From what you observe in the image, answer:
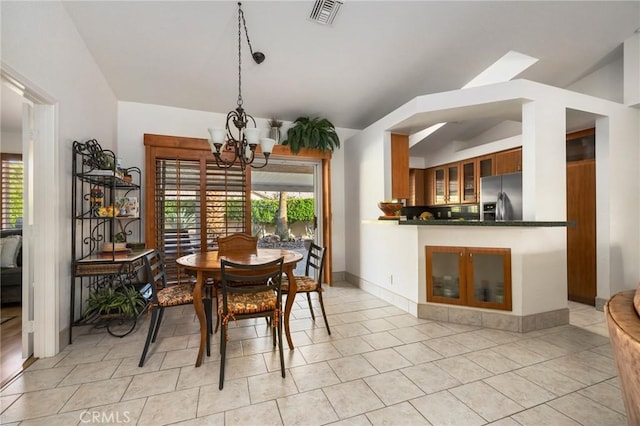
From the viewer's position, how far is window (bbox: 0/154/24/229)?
178 inches

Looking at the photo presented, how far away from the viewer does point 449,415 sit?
160 centimetres

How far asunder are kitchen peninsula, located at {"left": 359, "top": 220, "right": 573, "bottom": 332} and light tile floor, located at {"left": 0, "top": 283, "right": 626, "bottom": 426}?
189mm

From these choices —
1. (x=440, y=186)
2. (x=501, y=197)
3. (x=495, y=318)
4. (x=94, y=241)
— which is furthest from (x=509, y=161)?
(x=94, y=241)

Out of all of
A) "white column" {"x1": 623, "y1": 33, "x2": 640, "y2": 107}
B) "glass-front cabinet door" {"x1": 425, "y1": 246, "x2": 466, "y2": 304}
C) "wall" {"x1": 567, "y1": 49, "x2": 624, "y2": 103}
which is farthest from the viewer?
"wall" {"x1": 567, "y1": 49, "x2": 624, "y2": 103}

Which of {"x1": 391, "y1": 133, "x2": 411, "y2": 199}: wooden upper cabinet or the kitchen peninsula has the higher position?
{"x1": 391, "y1": 133, "x2": 411, "y2": 199}: wooden upper cabinet

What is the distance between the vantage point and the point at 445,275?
3012 millimetres

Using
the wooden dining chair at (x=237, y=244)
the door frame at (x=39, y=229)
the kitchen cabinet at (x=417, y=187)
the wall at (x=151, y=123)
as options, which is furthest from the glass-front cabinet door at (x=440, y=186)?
the door frame at (x=39, y=229)

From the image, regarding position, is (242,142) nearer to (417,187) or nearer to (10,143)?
(417,187)

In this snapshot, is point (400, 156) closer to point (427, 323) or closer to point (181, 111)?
point (427, 323)

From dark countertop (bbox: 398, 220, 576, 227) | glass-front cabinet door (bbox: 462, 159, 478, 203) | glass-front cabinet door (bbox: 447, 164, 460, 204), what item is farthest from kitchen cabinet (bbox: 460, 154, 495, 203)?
dark countertop (bbox: 398, 220, 576, 227)

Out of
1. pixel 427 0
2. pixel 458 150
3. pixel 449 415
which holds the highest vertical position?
pixel 427 0

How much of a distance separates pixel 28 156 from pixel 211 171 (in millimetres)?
1949

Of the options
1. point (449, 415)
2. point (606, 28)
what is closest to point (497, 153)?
point (606, 28)

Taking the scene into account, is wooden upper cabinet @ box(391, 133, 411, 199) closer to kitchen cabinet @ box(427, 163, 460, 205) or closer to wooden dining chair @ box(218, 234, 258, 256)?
wooden dining chair @ box(218, 234, 258, 256)
